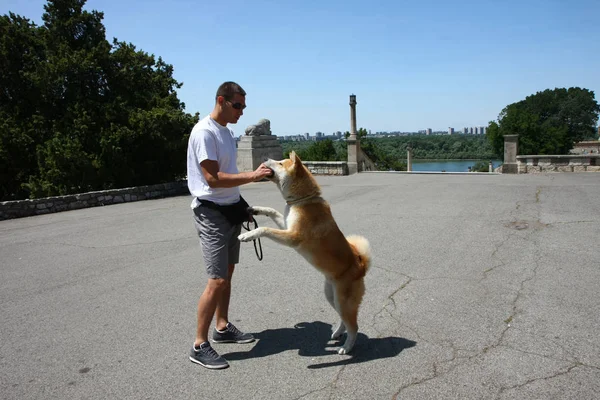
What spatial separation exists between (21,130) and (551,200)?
16.2 m

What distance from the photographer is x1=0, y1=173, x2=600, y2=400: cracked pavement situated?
3098mm

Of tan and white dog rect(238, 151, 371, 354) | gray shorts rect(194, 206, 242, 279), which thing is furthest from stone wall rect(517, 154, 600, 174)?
gray shorts rect(194, 206, 242, 279)

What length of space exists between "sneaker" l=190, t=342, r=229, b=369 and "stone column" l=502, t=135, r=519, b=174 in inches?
A: 694

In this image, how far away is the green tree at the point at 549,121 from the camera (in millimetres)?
57000

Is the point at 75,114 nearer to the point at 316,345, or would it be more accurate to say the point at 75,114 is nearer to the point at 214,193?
the point at 214,193

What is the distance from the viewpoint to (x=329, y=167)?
65.5 feet

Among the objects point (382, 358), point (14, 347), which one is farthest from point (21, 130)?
point (382, 358)

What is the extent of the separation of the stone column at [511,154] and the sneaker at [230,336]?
17178mm

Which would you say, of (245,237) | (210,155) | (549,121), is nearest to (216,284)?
(245,237)

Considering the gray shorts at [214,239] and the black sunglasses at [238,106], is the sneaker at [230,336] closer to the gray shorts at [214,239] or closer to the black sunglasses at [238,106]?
the gray shorts at [214,239]

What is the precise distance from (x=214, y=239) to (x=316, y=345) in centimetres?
131

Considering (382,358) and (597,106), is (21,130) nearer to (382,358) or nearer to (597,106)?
(382,358)

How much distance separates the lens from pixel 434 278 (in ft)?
17.3

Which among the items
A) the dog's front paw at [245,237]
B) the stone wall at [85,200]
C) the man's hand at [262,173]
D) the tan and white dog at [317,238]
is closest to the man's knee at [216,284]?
the dog's front paw at [245,237]
